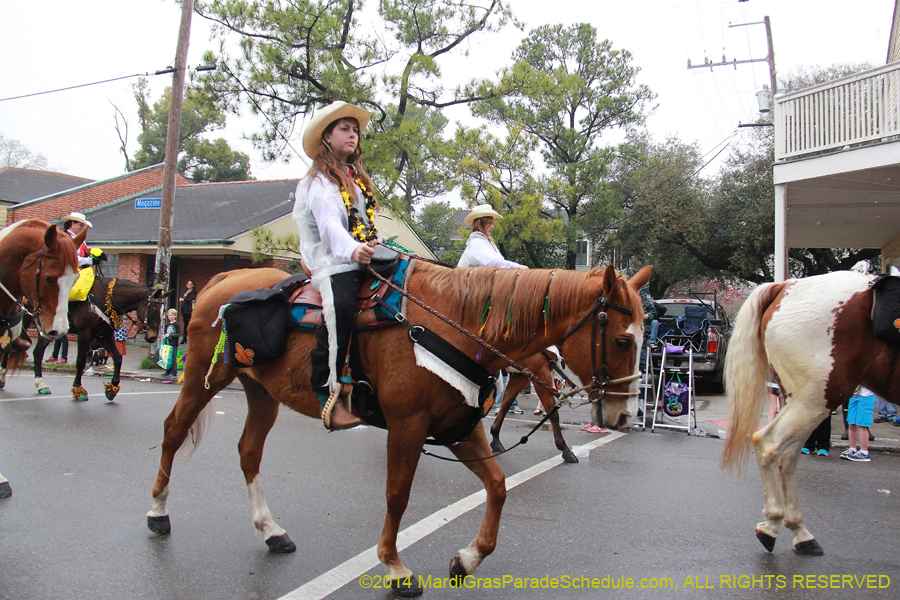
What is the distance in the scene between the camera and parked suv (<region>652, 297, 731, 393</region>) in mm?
11453

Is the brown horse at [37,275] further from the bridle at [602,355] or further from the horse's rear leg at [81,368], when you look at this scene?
the horse's rear leg at [81,368]

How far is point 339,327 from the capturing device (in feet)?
10.6

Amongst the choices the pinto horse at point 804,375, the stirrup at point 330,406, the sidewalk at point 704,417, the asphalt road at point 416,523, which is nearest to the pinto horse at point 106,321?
the asphalt road at point 416,523

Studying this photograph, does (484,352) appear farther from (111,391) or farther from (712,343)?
(712,343)

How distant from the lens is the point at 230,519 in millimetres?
4379

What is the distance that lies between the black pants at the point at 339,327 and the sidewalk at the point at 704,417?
129 inches

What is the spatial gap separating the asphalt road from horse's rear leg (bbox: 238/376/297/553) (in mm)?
107

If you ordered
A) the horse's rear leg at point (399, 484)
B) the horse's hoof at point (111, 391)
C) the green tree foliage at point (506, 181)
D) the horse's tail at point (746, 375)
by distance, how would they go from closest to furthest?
the horse's rear leg at point (399, 484) → the horse's tail at point (746, 375) → the horse's hoof at point (111, 391) → the green tree foliage at point (506, 181)

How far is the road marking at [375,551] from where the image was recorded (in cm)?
326

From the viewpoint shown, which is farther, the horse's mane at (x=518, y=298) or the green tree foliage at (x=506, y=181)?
the green tree foliage at (x=506, y=181)

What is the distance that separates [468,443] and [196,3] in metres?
15.7

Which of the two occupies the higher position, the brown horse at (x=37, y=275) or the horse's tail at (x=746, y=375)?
the brown horse at (x=37, y=275)

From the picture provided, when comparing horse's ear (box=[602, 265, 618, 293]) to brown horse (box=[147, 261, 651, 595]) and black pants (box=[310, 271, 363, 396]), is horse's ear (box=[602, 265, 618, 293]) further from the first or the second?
black pants (box=[310, 271, 363, 396])

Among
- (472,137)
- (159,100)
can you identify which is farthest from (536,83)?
(159,100)
